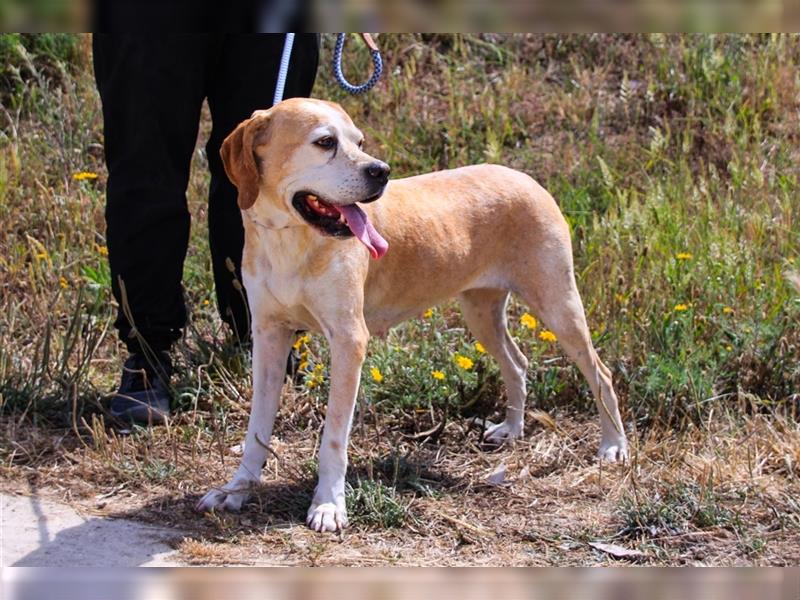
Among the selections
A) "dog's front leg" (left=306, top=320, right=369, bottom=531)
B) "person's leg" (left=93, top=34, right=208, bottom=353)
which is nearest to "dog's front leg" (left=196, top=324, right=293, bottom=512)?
"dog's front leg" (left=306, top=320, right=369, bottom=531)

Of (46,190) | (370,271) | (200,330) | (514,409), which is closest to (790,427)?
(514,409)

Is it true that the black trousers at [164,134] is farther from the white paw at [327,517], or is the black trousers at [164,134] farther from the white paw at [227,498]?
the white paw at [327,517]

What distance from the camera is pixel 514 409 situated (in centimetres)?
475

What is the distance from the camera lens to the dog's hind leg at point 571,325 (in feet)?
14.8

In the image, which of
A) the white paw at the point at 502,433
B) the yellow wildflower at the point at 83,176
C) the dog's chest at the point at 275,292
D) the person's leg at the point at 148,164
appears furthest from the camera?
the yellow wildflower at the point at 83,176

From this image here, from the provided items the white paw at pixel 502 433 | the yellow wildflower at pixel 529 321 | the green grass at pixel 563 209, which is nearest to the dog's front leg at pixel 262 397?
the green grass at pixel 563 209

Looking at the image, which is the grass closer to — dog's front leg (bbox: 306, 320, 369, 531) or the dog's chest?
dog's front leg (bbox: 306, 320, 369, 531)

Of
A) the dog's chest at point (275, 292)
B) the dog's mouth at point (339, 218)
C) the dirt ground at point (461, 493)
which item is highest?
the dog's mouth at point (339, 218)

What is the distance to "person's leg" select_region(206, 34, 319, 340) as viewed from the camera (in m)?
4.57

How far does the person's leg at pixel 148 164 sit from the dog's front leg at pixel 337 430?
3.53 feet

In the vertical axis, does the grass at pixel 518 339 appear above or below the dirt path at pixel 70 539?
above

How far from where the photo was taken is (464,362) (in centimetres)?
488

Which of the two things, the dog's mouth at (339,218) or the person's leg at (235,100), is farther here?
the person's leg at (235,100)

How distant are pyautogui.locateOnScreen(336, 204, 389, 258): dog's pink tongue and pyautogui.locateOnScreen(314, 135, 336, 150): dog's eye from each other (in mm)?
194
